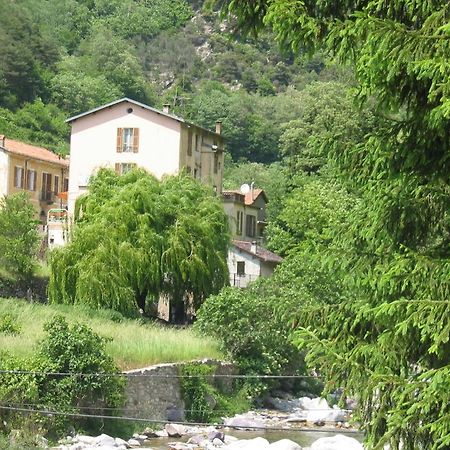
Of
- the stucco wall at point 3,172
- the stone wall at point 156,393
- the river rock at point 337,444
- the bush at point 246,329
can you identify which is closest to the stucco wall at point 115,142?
the stucco wall at point 3,172

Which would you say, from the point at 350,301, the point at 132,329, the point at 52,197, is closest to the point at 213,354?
the point at 132,329

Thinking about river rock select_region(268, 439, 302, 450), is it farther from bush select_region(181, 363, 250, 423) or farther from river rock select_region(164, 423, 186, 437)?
bush select_region(181, 363, 250, 423)

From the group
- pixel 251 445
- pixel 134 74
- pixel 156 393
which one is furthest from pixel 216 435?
pixel 134 74

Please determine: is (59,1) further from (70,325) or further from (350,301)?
(350,301)

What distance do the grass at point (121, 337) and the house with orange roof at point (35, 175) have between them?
26.4 metres

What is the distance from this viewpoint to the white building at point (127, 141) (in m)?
60.9

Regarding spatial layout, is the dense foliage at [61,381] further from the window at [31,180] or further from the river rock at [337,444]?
the window at [31,180]

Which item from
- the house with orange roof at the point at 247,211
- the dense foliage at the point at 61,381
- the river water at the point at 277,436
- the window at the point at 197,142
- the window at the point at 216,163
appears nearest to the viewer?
the dense foliage at the point at 61,381

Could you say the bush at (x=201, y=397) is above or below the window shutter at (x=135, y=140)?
below

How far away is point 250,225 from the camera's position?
71.6 metres

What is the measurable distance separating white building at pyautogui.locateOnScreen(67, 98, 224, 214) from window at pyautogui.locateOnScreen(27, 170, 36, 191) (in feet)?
22.7

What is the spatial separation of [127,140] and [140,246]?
18620 mm

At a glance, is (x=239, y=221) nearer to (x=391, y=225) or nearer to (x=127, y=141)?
(x=127, y=141)

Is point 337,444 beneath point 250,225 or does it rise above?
beneath
